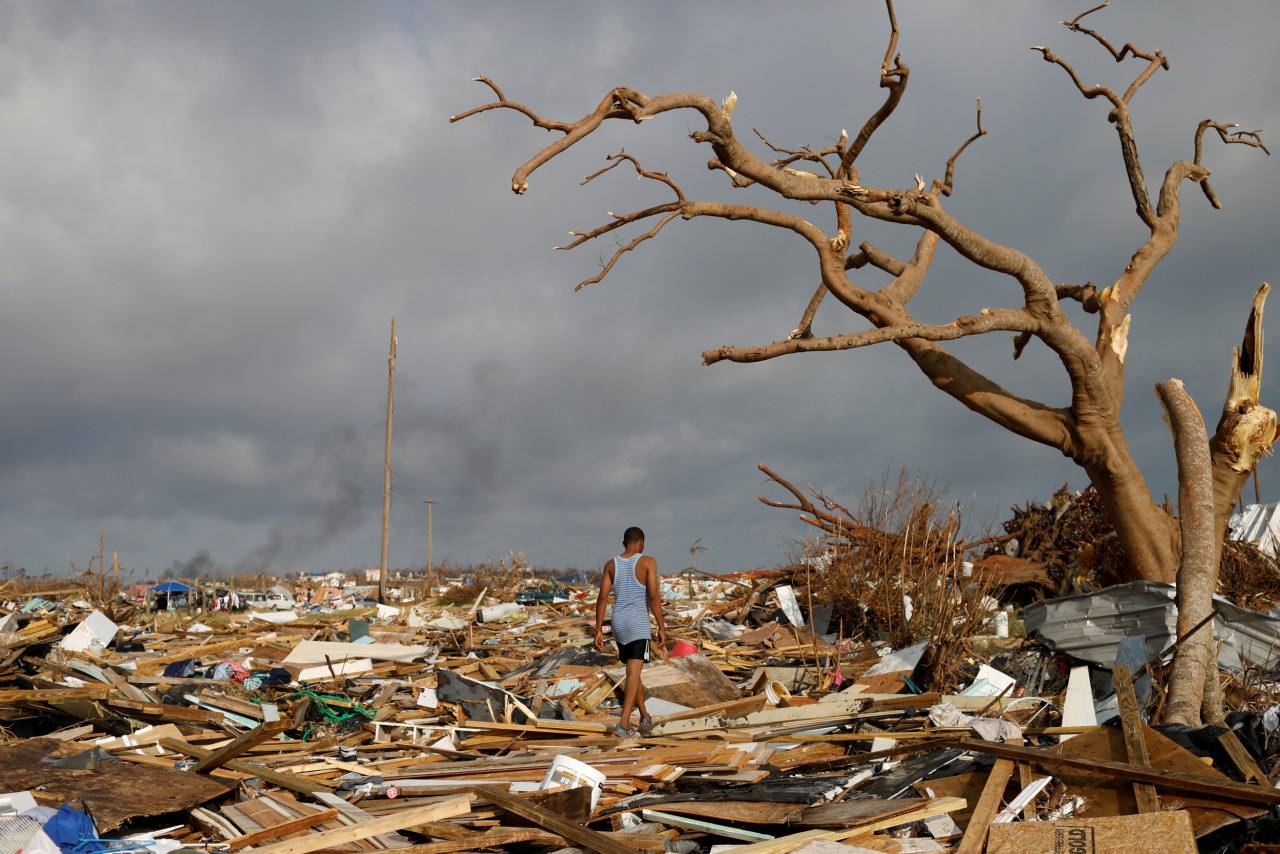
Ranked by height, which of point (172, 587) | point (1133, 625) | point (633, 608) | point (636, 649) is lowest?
point (1133, 625)

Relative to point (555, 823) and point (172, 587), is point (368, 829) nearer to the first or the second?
point (555, 823)

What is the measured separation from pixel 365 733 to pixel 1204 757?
6.78 metres

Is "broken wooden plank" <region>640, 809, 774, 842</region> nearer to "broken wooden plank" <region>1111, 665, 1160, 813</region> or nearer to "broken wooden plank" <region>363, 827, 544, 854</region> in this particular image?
"broken wooden plank" <region>363, 827, 544, 854</region>

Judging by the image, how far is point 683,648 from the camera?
11.2 meters

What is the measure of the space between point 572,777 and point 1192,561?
6.23 metres

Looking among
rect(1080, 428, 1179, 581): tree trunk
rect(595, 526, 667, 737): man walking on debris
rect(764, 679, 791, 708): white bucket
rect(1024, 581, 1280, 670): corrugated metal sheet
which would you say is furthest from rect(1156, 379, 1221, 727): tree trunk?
rect(595, 526, 667, 737): man walking on debris

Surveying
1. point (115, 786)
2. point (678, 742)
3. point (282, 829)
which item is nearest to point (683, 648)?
point (678, 742)

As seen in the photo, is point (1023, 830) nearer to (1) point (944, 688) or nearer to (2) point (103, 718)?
(1) point (944, 688)

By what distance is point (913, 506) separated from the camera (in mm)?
11484

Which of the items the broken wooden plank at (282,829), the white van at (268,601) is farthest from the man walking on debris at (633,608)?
the white van at (268,601)

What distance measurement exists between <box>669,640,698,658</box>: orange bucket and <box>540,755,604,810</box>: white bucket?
531 centimetres

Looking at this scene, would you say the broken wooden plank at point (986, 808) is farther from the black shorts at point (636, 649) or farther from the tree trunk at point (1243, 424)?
the tree trunk at point (1243, 424)

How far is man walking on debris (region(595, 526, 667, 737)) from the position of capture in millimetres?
7863

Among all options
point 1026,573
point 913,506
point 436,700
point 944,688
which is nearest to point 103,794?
point 436,700
